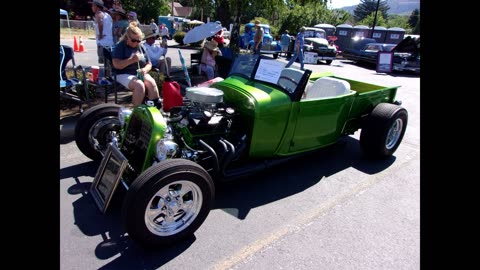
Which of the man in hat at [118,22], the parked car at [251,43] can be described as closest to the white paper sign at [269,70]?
the man in hat at [118,22]

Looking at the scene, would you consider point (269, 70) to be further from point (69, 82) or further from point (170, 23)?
point (170, 23)

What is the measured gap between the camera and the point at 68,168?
3.96m

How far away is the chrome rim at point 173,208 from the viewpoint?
8.82 feet

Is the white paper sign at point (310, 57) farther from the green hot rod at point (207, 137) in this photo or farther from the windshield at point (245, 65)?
the windshield at point (245, 65)

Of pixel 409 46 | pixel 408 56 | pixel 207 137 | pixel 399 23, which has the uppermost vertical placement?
pixel 399 23

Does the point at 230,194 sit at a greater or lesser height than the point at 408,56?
lesser

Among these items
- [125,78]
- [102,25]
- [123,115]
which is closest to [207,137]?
[123,115]

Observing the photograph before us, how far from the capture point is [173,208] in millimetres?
2756

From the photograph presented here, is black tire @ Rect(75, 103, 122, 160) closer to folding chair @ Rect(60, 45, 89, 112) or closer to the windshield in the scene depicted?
the windshield

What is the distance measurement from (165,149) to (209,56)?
460 cm

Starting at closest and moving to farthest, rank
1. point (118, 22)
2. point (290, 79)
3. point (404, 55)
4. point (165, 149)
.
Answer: point (165, 149), point (290, 79), point (118, 22), point (404, 55)

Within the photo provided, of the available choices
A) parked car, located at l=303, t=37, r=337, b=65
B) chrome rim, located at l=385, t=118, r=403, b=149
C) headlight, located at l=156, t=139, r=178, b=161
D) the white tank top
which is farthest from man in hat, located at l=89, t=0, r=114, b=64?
parked car, located at l=303, t=37, r=337, b=65
